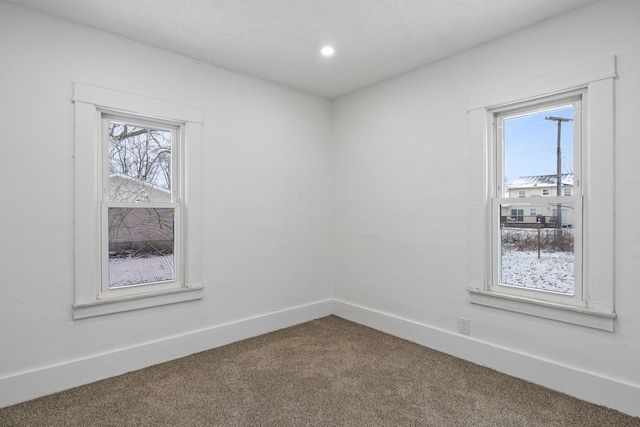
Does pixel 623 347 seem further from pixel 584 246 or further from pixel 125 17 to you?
pixel 125 17

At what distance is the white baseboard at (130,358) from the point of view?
2248 millimetres

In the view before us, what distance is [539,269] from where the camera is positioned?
258 centimetres

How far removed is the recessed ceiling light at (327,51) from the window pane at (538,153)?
4.99ft

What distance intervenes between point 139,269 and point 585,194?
3.34 metres

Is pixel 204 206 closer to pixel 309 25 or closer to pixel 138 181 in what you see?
pixel 138 181

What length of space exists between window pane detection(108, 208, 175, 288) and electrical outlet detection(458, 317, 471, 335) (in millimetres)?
2474

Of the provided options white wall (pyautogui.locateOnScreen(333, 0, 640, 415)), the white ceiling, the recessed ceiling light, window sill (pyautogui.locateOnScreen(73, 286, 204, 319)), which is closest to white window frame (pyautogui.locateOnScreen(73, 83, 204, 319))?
window sill (pyautogui.locateOnScreen(73, 286, 204, 319))

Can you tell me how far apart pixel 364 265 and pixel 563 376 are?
191 cm

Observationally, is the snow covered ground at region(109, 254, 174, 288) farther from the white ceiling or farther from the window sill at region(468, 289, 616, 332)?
the window sill at region(468, 289, 616, 332)

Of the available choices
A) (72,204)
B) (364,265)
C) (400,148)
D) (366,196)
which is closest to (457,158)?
(400,148)

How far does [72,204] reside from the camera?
8.00 feet

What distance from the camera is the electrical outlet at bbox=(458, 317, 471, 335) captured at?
9.35 feet

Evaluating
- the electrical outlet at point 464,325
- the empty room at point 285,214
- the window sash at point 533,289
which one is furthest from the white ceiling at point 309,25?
the electrical outlet at point 464,325

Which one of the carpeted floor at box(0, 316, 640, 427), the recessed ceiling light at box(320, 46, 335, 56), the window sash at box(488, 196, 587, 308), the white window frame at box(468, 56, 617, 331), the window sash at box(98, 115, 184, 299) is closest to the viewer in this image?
the carpeted floor at box(0, 316, 640, 427)
